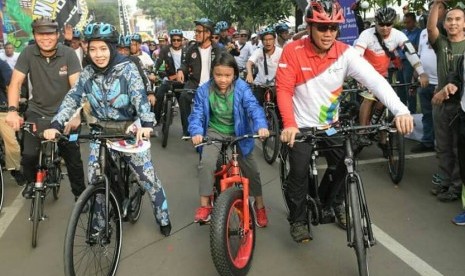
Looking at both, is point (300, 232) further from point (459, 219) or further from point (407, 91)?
point (407, 91)

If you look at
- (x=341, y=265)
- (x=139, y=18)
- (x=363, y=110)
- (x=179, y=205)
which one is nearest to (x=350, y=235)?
(x=341, y=265)

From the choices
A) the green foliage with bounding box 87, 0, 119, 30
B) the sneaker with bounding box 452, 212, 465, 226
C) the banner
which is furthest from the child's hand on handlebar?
the green foliage with bounding box 87, 0, 119, 30

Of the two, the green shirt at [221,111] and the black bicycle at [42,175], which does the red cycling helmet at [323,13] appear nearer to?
the green shirt at [221,111]

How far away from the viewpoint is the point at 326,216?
3877 millimetres

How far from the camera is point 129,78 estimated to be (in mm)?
3902

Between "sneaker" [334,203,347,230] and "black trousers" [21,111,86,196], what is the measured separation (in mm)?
2526

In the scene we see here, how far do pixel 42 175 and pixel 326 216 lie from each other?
2.67 metres

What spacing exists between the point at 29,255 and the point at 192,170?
2.86 m

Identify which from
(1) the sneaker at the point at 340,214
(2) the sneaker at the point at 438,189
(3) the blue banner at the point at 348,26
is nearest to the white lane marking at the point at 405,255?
(1) the sneaker at the point at 340,214

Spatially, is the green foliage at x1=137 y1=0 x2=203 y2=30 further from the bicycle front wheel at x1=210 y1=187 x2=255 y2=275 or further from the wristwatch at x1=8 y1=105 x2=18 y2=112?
the bicycle front wheel at x1=210 y1=187 x2=255 y2=275

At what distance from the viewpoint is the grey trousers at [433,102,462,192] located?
508 centimetres

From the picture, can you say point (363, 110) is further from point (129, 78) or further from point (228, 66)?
point (129, 78)

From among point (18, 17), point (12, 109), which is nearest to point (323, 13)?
point (12, 109)

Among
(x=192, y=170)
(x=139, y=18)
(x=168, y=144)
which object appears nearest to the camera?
(x=192, y=170)
